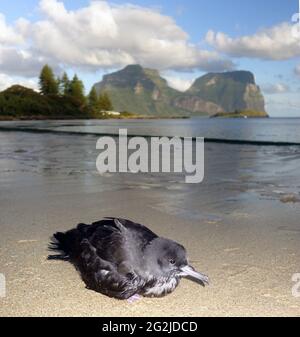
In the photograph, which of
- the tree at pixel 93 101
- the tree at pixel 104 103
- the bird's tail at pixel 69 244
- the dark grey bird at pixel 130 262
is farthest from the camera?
the tree at pixel 104 103

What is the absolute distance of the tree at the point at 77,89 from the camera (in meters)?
144

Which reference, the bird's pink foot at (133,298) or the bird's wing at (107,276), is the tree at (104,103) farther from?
the bird's pink foot at (133,298)

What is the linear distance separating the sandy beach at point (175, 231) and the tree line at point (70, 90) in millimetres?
137339

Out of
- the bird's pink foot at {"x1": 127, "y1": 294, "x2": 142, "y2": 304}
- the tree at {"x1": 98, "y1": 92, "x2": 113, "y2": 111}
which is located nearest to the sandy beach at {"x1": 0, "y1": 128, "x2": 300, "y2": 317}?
the bird's pink foot at {"x1": 127, "y1": 294, "x2": 142, "y2": 304}

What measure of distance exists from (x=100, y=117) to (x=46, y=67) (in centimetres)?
2445

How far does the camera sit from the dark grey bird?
325cm

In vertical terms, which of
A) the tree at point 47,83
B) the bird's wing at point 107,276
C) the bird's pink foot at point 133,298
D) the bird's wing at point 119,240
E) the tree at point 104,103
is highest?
the tree at point 47,83

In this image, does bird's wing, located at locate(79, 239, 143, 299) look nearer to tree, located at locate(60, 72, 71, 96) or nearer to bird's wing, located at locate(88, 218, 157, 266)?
bird's wing, located at locate(88, 218, 157, 266)

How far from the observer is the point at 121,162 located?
43.3ft

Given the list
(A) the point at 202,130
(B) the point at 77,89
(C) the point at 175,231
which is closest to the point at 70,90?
(B) the point at 77,89

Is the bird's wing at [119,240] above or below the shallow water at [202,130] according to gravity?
below

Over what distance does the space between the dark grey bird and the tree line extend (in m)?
143

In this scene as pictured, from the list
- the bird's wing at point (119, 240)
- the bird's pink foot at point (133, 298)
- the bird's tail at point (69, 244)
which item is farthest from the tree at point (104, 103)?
the bird's pink foot at point (133, 298)

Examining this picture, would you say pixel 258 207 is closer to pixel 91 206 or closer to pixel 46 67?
pixel 91 206
